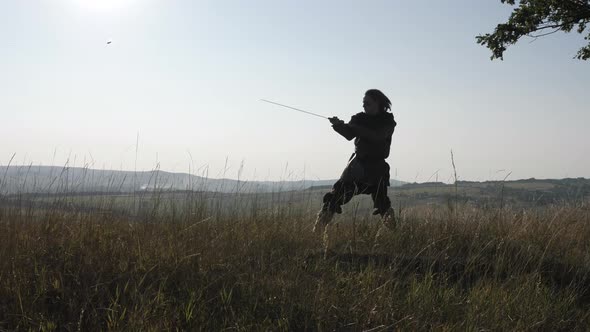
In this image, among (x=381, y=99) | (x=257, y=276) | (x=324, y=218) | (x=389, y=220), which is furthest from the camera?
(x=381, y=99)

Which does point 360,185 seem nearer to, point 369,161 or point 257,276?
point 369,161

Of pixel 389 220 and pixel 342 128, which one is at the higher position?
pixel 342 128

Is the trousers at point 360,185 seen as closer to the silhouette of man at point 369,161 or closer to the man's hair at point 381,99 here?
the silhouette of man at point 369,161

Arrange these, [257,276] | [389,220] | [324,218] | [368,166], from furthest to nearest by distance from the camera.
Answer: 1. [368,166]
2. [324,218]
3. [389,220]
4. [257,276]

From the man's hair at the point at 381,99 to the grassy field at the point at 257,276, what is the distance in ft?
4.71

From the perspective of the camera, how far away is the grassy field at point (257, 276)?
270 cm

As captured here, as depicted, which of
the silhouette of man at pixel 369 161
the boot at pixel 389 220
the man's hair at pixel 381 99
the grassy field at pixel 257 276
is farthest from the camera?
the man's hair at pixel 381 99

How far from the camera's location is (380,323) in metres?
2.80

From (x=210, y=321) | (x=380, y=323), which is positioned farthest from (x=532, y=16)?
(x=210, y=321)

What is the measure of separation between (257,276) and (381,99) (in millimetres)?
2949

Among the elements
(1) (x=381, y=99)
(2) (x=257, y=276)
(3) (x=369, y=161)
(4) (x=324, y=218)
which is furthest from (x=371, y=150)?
(2) (x=257, y=276)

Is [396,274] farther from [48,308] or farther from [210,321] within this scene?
[48,308]

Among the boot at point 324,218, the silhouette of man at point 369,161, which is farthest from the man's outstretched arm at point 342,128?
the boot at point 324,218

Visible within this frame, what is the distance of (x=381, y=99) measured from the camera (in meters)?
5.40
